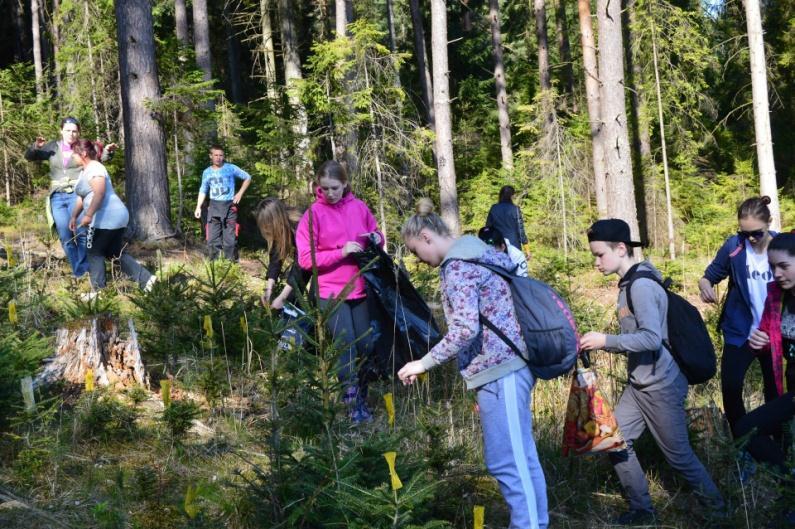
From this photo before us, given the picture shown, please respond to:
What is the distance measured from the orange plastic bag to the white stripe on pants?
21.3 inches

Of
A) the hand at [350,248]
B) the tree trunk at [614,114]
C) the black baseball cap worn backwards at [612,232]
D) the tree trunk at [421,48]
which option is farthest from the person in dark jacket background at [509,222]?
the tree trunk at [421,48]

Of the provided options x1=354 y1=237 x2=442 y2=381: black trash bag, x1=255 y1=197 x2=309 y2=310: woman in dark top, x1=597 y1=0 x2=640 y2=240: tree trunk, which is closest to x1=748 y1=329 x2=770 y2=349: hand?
x1=354 y1=237 x2=442 y2=381: black trash bag

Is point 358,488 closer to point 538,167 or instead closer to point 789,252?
point 789,252

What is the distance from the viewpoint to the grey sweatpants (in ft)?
13.8

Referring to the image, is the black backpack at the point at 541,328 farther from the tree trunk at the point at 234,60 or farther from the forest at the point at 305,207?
the tree trunk at the point at 234,60

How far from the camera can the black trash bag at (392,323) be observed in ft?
17.5

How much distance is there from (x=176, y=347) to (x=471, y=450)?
8.65 feet

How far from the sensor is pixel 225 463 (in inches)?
180

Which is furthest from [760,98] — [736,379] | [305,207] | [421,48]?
[421,48]

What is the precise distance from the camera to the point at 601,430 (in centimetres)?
397

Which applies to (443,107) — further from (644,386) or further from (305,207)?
(644,386)

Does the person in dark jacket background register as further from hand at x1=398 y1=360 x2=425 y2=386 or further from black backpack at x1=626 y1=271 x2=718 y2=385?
hand at x1=398 y1=360 x2=425 y2=386

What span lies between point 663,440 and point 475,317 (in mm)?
1522

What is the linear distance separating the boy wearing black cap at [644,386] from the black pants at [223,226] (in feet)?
25.6
